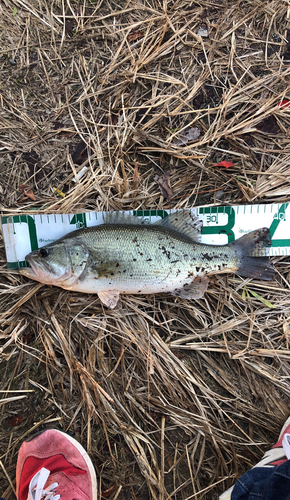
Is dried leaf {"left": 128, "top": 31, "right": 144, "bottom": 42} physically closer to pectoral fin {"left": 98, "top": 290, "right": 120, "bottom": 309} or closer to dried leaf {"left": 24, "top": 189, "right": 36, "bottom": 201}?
dried leaf {"left": 24, "top": 189, "right": 36, "bottom": 201}

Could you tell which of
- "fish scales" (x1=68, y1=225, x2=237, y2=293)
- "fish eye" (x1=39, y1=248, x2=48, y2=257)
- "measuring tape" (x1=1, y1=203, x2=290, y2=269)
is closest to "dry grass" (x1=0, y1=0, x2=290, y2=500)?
"measuring tape" (x1=1, y1=203, x2=290, y2=269)

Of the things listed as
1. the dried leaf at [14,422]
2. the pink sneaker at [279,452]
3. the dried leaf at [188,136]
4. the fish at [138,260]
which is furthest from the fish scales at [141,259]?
the pink sneaker at [279,452]

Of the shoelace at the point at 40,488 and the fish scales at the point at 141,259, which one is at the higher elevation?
the fish scales at the point at 141,259

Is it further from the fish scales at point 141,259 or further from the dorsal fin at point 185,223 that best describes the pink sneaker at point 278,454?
the dorsal fin at point 185,223

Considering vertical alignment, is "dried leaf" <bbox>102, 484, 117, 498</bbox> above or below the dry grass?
below

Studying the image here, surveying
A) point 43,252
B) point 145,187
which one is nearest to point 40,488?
point 43,252

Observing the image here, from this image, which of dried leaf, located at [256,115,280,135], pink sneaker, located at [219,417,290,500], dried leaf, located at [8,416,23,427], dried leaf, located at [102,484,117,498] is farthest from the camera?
dried leaf, located at [256,115,280,135]
